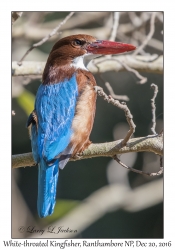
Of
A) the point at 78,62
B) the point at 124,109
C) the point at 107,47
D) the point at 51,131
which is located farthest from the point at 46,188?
the point at 107,47

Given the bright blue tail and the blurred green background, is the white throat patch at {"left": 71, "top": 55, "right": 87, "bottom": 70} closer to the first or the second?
the blurred green background

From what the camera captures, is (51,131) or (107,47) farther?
(107,47)

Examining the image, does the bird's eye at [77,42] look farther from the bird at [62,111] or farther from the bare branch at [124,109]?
the bare branch at [124,109]

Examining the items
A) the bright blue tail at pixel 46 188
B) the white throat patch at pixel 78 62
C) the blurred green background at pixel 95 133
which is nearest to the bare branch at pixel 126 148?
the bright blue tail at pixel 46 188

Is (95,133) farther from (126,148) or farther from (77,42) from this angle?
(126,148)

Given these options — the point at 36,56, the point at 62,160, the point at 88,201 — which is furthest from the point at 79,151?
the point at 36,56

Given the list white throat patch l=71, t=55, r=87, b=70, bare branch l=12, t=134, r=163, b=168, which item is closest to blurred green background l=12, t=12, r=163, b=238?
bare branch l=12, t=134, r=163, b=168
